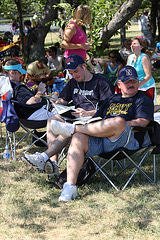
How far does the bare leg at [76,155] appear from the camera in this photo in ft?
Result: 12.5

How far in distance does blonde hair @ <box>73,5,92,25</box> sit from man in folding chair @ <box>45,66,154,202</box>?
7.39 ft

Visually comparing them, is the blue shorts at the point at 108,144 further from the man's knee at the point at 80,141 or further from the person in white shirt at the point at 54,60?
the person in white shirt at the point at 54,60

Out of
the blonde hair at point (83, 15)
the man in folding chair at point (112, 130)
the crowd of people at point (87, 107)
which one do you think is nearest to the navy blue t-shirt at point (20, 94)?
the crowd of people at point (87, 107)

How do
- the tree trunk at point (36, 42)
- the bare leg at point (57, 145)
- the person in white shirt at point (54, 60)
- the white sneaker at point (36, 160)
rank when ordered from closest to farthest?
the white sneaker at point (36, 160), the bare leg at point (57, 145), the person in white shirt at point (54, 60), the tree trunk at point (36, 42)

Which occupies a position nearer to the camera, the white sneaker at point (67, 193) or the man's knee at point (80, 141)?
the white sneaker at point (67, 193)

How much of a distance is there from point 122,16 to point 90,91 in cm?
490

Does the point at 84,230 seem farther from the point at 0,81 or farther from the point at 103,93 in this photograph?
the point at 0,81

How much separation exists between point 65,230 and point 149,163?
1987 millimetres

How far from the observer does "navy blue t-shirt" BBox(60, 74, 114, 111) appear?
4633 millimetres

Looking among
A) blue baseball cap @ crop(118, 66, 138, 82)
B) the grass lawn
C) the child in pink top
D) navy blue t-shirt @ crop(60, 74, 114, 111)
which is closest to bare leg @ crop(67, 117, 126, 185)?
the grass lawn

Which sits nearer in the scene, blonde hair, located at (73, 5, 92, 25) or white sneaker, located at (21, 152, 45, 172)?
white sneaker, located at (21, 152, 45, 172)

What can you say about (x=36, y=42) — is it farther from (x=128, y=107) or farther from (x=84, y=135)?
(x=84, y=135)

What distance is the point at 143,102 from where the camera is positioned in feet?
13.3

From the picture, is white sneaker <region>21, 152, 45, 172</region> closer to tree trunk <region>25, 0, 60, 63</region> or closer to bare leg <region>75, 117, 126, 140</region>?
bare leg <region>75, 117, 126, 140</region>
